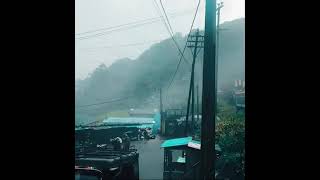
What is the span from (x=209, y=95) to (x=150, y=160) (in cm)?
1924

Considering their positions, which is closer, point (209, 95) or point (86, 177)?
point (209, 95)

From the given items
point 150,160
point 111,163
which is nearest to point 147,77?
point 150,160

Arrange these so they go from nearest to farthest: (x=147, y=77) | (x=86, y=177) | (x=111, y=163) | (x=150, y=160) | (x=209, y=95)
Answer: (x=209, y=95)
(x=86, y=177)
(x=111, y=163)
(x=150, y=160)
(x=147, y=77)

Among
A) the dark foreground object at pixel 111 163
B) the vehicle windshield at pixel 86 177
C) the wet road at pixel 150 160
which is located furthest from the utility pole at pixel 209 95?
the wet road at pixel 150 160

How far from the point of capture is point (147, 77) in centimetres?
9569

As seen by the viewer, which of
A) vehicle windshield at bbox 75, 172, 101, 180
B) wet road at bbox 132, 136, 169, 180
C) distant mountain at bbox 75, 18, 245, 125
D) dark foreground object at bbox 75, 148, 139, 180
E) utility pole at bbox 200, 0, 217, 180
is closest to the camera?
utility pole at bbox 200, 0, 217, 180

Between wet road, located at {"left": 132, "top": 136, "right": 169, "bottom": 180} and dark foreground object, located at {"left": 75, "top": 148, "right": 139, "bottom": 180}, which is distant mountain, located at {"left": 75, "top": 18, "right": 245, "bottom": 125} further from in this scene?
dark foreground object, located at {"left": 75, "top": 148, "right": 139, "bottom": 180}

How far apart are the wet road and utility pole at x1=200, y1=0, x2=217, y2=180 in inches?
483

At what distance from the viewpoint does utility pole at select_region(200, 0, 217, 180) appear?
8523 millimetres

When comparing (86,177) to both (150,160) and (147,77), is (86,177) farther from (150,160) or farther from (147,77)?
(147,77)

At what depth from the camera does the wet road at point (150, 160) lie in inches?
835

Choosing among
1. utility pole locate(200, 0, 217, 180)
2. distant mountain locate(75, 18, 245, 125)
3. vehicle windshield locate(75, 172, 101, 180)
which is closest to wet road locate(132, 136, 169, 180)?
vehicle windshield locate(75, 172, 101, 180)
